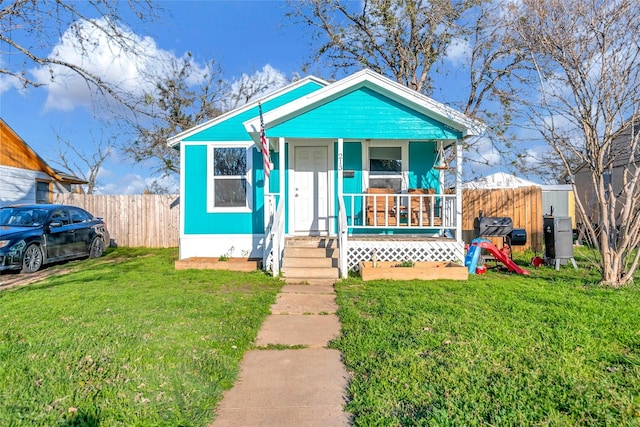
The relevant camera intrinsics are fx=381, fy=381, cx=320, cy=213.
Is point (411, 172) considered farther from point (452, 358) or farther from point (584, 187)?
point (584, 187)

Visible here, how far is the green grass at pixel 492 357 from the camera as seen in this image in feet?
8.48

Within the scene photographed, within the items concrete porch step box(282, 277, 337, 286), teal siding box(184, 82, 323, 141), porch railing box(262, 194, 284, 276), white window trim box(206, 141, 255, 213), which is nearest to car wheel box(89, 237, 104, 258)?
white window trim box(206, 141, 255, 213)

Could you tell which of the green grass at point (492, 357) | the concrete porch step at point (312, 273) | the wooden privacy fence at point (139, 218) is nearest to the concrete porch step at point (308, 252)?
the concrete porch step at point (312, 273)

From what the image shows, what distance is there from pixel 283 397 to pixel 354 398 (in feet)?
1.77

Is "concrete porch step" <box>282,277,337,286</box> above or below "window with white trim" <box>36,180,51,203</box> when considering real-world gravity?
below

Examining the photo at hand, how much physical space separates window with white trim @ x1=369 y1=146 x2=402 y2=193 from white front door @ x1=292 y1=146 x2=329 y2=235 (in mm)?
1174

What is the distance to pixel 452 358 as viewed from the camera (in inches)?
134

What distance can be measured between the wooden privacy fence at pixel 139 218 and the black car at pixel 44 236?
229cm

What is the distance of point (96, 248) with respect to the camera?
11.1 meters

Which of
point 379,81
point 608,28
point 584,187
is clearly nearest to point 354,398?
point 379,81

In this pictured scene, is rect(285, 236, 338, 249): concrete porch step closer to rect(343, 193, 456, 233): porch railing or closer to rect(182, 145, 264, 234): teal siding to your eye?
rect(343, 193, 456, 233): porch railing

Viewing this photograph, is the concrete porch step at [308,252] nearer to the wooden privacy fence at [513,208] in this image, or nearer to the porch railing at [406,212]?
the porch railing at [406,212]

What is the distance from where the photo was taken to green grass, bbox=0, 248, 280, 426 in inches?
102

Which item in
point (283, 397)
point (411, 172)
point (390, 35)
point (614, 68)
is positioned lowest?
point (283, 397)
